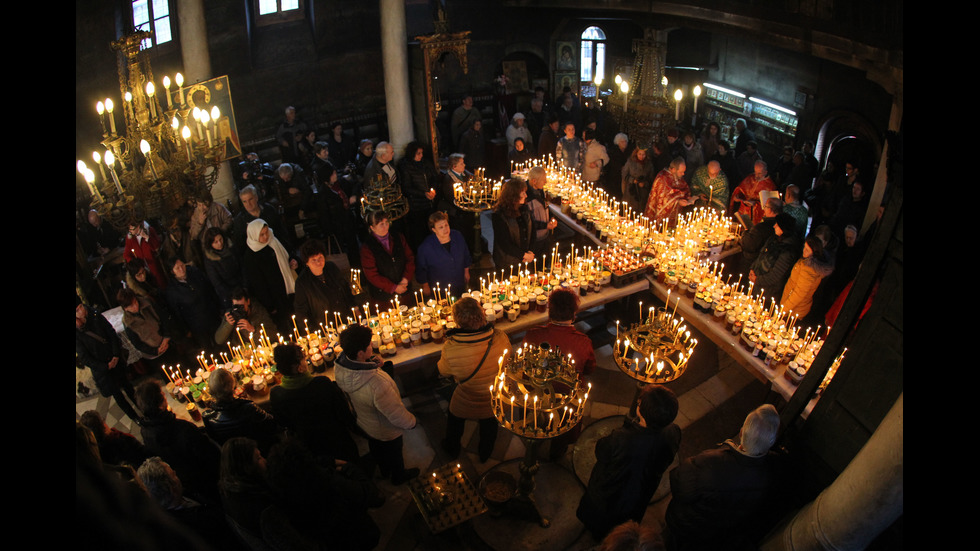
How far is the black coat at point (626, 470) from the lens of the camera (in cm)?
424

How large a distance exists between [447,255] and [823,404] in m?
4.12

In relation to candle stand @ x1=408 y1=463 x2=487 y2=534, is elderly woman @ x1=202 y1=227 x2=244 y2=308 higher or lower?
higher

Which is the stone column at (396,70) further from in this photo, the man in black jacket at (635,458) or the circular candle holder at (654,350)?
the man in black jacket at (635,458)

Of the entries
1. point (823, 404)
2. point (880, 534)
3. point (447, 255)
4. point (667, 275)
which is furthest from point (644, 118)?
point (880, 534)

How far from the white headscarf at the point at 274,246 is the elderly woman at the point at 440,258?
154 cm

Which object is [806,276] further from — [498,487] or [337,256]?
[337,256]

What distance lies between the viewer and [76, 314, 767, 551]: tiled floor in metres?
5.20

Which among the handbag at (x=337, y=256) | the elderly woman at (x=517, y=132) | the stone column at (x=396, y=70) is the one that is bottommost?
the handbag at (x=337, y=256)

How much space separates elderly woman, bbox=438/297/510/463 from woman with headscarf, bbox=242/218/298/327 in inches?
103

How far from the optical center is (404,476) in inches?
222

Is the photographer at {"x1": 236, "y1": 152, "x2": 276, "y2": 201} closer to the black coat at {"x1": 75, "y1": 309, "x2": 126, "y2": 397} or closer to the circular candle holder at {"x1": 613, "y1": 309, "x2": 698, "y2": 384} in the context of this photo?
the black coat at {"x1": 75, "y1": 309, "x2": 126, "y2": 397}

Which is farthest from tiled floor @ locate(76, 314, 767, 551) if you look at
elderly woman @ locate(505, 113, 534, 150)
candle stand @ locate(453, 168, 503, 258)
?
elderly woman @ locate(505, 113, 534, 150)

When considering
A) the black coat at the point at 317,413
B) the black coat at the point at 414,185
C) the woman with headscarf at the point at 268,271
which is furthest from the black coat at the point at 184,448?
the black coat at the point at 414,185

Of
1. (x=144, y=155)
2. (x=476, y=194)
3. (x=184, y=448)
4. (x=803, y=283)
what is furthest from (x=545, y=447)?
(x=144, y=155)
